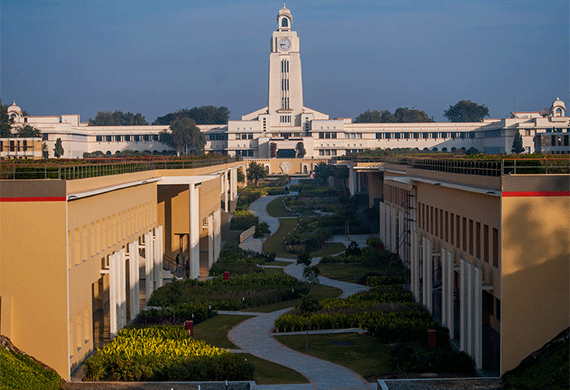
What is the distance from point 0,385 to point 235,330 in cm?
1157

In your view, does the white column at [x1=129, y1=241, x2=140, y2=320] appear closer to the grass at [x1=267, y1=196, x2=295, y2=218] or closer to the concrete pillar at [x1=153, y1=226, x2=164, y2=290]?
Result: the concrete pillar at [x1=153, y1=226, x2=164, y2=290]

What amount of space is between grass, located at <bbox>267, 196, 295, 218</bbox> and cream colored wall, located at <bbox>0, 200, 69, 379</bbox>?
1971 inches

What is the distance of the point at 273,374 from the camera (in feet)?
64.0

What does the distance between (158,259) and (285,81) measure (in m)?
117

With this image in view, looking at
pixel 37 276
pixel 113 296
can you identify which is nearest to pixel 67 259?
pixel 37 276

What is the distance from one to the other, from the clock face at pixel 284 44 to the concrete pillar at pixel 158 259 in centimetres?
11660

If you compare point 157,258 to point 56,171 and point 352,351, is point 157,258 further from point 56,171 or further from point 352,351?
point 56,171

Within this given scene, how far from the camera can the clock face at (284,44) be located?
145 metres

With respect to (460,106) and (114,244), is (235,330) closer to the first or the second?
(114,244)

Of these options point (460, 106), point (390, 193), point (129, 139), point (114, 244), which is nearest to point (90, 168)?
point (114, 244)

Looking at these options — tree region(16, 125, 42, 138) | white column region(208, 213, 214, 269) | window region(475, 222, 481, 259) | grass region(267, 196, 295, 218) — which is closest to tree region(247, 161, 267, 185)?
grass region(267, 196, 295, 218)

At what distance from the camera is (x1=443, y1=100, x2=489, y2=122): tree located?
186 meters

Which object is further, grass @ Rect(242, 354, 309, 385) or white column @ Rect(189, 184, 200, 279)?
white column @ Rect(189, 184, 200, 279)

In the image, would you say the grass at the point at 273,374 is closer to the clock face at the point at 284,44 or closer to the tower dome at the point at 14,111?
the tower dome at the point at 14,111
